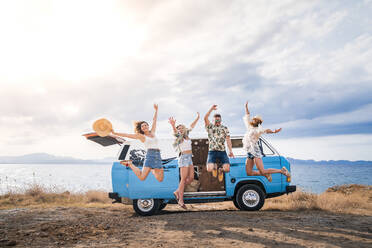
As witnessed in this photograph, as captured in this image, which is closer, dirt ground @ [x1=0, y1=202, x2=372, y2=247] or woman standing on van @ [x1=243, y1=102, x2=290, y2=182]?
dirt ground @ [x1=0, y1=202, x2=372, y2=247]

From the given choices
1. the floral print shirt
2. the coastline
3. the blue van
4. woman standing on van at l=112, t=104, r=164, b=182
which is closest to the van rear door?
the blue van

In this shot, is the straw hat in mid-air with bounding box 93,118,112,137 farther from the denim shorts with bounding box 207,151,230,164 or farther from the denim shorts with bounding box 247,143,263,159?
the denim shorts with bounding box 247,143,263,159

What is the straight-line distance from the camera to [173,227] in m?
6.37

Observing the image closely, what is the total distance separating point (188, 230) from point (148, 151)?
8.39 feet

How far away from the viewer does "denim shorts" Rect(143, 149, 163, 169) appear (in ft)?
25.3

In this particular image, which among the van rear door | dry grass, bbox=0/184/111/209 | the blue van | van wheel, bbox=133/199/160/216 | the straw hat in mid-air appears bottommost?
dry grass, bbox=0/184/111/209

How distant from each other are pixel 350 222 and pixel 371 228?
648 mm

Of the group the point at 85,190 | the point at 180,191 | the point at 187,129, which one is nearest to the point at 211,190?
the point at 180,191

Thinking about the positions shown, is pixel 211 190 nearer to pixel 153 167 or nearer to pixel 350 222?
pixel 153 167

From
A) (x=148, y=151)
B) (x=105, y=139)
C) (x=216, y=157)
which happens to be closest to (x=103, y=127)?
(x=105, y=139)

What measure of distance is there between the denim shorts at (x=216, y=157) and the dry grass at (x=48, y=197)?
6640 mm

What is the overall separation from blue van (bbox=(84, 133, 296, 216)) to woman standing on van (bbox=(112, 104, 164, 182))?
0.14 m

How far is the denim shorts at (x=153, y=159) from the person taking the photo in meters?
7.73

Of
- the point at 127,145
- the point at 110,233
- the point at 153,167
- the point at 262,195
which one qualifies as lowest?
the point at 110,233
